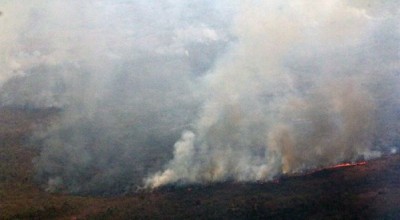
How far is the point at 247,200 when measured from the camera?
103ft

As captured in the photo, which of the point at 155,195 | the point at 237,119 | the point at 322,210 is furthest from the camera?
the point at 237,119

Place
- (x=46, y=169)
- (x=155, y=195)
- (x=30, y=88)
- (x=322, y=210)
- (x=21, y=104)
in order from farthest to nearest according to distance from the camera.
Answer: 1. (x=30, y=88)
2. (x=21, y=104)
3. (x=46, y=169)
4. (x=155, y=195)
5. (x=322, y=210)

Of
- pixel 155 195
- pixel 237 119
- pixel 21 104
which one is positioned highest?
pixel 21 104

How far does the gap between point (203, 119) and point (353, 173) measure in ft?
38.0

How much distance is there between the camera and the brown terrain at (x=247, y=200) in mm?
30016

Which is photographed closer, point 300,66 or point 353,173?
point 353,173

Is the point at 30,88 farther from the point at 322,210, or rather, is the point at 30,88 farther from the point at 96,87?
the point at 322,210

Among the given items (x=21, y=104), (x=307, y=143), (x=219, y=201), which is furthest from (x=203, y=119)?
(x=21, y=104)

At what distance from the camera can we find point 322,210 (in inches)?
1174

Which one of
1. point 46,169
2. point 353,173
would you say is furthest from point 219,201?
point 46,169

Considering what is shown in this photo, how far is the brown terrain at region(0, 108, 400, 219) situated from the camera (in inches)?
1182

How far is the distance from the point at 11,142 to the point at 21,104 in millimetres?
8606

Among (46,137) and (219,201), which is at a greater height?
(46,137)

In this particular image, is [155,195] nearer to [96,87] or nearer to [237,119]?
[237,119]
